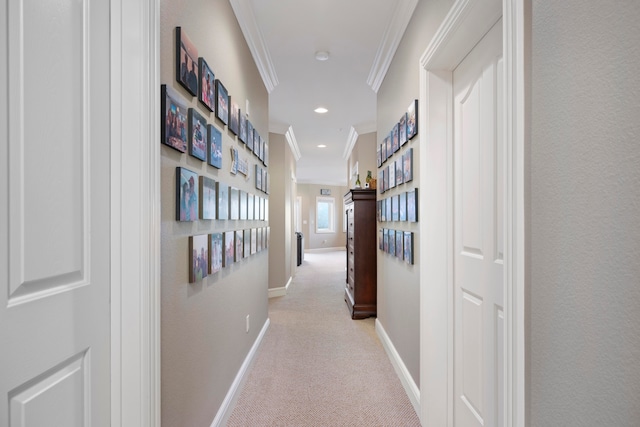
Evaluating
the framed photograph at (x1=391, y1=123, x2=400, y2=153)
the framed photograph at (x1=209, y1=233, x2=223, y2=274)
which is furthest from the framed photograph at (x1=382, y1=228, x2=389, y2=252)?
the framed photograph at (x1=209, y1=233, x2=223, y2=274)

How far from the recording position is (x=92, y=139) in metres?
0.92

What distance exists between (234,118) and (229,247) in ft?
2.64

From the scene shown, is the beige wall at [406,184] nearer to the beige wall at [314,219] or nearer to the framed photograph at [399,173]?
the framed photograph at [399,173]

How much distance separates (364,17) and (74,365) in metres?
2.62

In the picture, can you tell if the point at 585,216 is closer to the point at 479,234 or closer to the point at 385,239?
the point at 479,234

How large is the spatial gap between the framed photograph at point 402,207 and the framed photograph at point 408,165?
0.44ft

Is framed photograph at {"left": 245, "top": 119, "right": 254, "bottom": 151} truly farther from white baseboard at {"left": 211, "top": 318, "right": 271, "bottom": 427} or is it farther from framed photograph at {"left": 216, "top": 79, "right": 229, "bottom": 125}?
white baseboard at {"left": 211, "top": 318, "right": 271, "bottom": 427}

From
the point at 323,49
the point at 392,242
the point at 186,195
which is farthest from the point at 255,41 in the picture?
the point at 392,242

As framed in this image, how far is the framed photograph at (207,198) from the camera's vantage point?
1.49m

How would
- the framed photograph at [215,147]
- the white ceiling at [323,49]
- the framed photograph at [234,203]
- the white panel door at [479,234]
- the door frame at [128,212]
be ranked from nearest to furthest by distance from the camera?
1. the door frame at [128,212]
2. the white panel door at [479,234]
3. the framed photograph at [215,147]
4. the framed photograph at [234,203]
5. the white ceiling at [323,49]

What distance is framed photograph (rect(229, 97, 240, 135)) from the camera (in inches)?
78.0

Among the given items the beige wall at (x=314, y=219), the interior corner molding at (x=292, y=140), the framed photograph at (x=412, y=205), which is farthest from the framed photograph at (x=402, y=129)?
the beige wall at (x=314, y=219)

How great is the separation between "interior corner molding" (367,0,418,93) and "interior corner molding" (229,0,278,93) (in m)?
1.00

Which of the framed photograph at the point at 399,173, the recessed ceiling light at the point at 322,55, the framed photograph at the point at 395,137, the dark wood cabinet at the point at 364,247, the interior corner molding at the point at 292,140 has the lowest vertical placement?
the dark wood cabinet at the point at 364,247
